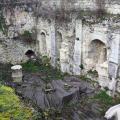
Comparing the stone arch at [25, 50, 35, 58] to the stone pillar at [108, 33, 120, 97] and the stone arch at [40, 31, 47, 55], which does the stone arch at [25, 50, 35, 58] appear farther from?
the stone pillar at [108, 33, 120, 97]

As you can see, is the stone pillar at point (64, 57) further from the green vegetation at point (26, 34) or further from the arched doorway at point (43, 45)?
the green vegetation at point (26, 34)

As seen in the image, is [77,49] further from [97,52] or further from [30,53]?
[30,53]

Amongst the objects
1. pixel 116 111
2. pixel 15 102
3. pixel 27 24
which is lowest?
pixel 116 111

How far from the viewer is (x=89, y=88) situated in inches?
734

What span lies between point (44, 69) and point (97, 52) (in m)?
4.49

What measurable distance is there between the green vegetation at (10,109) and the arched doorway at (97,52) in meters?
6.51

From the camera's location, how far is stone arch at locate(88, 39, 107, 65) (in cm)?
1889

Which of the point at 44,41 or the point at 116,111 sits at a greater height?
the point at 44,41

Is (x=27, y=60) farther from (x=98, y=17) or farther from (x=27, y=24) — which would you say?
(x=98, y=17)

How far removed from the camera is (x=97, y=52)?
19266 millimetres

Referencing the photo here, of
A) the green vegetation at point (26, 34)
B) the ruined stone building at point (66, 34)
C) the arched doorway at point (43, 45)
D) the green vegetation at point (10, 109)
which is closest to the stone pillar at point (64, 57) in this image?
the ruined stone building at point (66, 34)

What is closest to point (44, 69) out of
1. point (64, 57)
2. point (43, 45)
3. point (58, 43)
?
point (64, 57)

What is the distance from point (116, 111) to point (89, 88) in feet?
11.0

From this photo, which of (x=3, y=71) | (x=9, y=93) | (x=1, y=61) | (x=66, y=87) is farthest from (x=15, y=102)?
(x=1, y=61)
